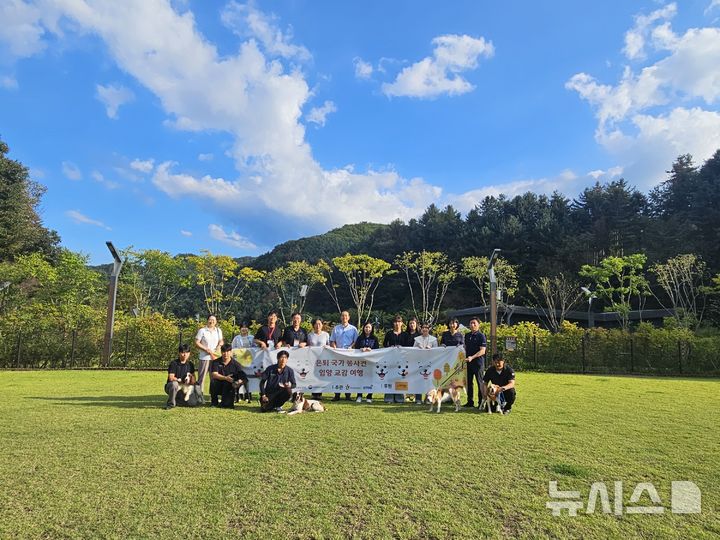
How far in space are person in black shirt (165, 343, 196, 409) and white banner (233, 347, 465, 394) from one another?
1175 mm

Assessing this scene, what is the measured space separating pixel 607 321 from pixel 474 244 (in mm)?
12442

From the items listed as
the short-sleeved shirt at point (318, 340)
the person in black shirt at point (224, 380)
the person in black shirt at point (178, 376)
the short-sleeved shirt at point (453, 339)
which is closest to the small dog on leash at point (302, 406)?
the person in black shirt at point (224, 380)

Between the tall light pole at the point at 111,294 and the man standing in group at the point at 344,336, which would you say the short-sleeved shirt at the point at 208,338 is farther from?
the tall light pole at the point at 111,294

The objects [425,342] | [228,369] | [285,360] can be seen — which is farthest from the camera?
[425,342]

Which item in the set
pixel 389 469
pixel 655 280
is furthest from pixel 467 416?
pixel 655 280

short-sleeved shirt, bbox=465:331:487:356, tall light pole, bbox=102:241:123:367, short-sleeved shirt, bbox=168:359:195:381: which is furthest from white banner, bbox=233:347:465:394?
tall light pole, bbox=102:241:123:367

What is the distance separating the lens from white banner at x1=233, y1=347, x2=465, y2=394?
8.27 metres

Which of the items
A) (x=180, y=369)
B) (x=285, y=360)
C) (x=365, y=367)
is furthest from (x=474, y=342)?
(x=180, y=369)

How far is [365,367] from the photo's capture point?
331 inches

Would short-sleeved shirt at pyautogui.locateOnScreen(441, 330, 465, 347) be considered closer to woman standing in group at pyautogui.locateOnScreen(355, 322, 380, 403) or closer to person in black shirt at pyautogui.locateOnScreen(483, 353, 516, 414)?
person in black shirt at pyautogui.locateOnScreen(483, 353, 516, 414)

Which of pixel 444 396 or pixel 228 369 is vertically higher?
pixel 228 369

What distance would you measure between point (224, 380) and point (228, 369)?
20 centimetres

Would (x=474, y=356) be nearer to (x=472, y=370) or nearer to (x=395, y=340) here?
(x=472, y=370)

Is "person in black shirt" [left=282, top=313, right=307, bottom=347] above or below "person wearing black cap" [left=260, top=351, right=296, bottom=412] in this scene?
above
